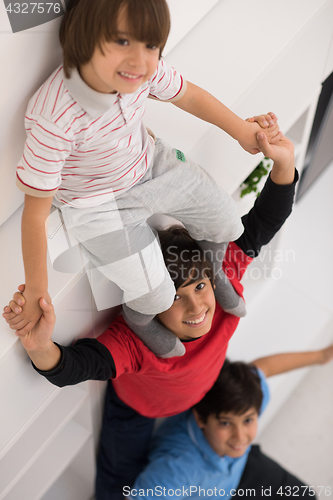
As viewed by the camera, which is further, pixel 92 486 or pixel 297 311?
pixel 297 311

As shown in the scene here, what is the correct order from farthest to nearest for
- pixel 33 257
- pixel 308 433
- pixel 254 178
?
pixel 308 433 → pixel 254 178 → pixel 33 257

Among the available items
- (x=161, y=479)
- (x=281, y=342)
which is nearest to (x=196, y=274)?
(x=161, y=479)

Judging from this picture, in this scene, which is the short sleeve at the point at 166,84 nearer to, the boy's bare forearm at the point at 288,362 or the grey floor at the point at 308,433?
the boy's bare forearm at the point at 288,362

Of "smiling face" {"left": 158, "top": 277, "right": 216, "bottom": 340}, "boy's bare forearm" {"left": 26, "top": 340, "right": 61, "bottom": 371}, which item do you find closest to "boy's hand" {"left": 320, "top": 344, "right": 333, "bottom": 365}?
"smiling face" {"left": 158, "top": 277, "right": 216, "bottom": 340}

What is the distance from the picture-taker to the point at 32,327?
0.64 metres

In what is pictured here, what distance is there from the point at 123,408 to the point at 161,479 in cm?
22

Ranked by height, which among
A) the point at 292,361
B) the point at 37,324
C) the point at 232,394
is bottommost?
the point at 232,394

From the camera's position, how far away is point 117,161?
0.59m

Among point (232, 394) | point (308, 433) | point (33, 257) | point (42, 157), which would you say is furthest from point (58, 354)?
point (308, 433)

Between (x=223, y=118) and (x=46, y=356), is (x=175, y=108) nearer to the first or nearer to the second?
(x=223, y=118)

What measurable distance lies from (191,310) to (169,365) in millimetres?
149

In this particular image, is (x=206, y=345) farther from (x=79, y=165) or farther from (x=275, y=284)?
(x=275, y=284)

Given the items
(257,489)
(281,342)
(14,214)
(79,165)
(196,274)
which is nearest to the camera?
(79,165)

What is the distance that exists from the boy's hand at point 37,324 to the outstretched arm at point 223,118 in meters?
0.33
